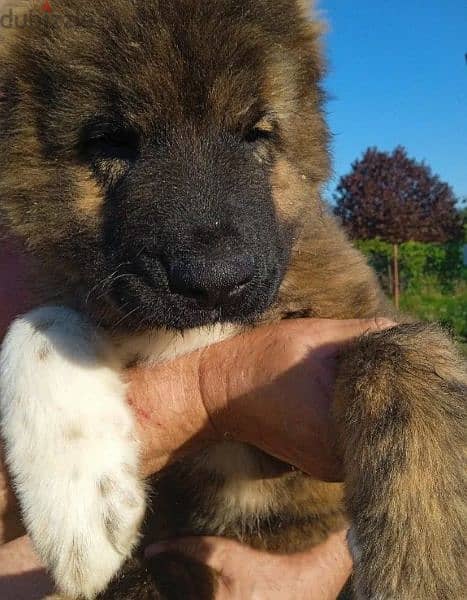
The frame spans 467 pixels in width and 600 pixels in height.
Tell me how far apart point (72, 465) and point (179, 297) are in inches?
23.4

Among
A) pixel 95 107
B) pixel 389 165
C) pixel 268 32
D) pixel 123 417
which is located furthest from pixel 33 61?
pixel 389 165

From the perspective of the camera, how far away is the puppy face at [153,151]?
2012 millimetres

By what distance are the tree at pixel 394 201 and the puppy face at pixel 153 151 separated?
11.9 metres

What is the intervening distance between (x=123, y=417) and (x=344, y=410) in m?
0.72

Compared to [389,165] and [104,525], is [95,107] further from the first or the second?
[389,165]

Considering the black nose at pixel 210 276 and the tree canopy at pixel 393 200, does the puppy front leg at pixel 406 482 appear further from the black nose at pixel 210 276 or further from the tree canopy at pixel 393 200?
the tree canopy at pixel 393 200

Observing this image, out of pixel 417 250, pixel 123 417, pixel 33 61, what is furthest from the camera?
pixel 417 250

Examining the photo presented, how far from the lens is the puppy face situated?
79.2 inches

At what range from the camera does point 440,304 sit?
15273 millimetres

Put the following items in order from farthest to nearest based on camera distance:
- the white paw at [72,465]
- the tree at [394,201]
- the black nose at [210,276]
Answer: the tree at [394,201] < the white paw at [72,465] < the black nose at [210,276]

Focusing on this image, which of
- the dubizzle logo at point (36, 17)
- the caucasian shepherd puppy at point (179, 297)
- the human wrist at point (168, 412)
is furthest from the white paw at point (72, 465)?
the dubizzle logo at point (36, 17)

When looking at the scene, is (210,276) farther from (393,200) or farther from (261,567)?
(393,200)

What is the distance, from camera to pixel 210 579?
2607mm

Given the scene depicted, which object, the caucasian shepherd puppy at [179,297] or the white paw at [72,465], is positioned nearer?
the caucasian shepherd puppy at [179,297]
